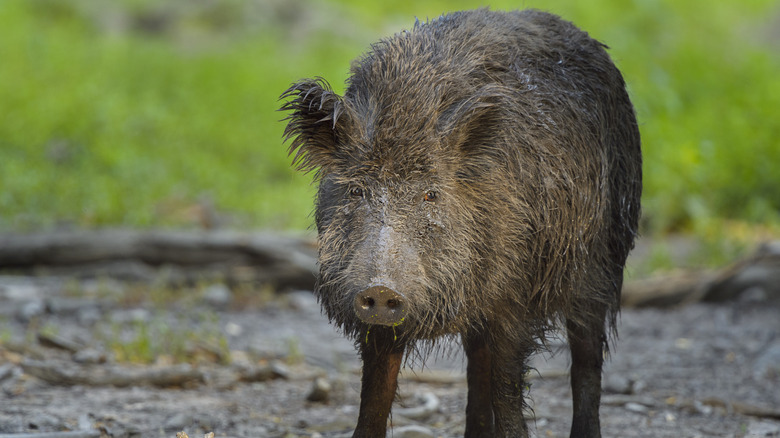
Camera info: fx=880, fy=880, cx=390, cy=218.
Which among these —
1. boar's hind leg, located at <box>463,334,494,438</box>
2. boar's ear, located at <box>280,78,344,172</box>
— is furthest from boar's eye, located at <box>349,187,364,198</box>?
boar's hind leg, located at <box>463,334,494,438</box>

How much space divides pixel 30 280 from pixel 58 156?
3.97 metres

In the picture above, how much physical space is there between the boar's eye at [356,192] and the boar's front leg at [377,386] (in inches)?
26.1

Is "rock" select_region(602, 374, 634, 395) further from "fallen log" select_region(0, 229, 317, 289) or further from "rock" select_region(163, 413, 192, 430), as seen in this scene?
"fallen log" select_region(0, 229, 317, 289)

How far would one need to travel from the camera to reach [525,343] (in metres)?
3.82

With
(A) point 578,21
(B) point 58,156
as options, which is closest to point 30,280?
(B) point 58,156

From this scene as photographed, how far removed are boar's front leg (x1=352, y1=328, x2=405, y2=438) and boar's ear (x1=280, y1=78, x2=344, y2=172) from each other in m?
0.83

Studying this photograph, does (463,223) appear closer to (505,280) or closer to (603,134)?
(505,280)

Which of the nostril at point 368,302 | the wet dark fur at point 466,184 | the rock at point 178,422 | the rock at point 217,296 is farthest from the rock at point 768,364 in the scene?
the rock at point 217,296

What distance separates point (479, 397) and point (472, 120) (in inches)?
60.6

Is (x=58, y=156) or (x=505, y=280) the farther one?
(x=58, y=156)

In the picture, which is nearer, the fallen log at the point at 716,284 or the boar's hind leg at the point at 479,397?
the boar's hind leg at the point at 479,397

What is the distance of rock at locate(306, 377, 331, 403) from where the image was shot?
17.3 ft

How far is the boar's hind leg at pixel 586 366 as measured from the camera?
177 inches

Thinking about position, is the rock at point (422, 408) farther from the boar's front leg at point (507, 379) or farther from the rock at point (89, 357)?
the rock at point (89, 357)
